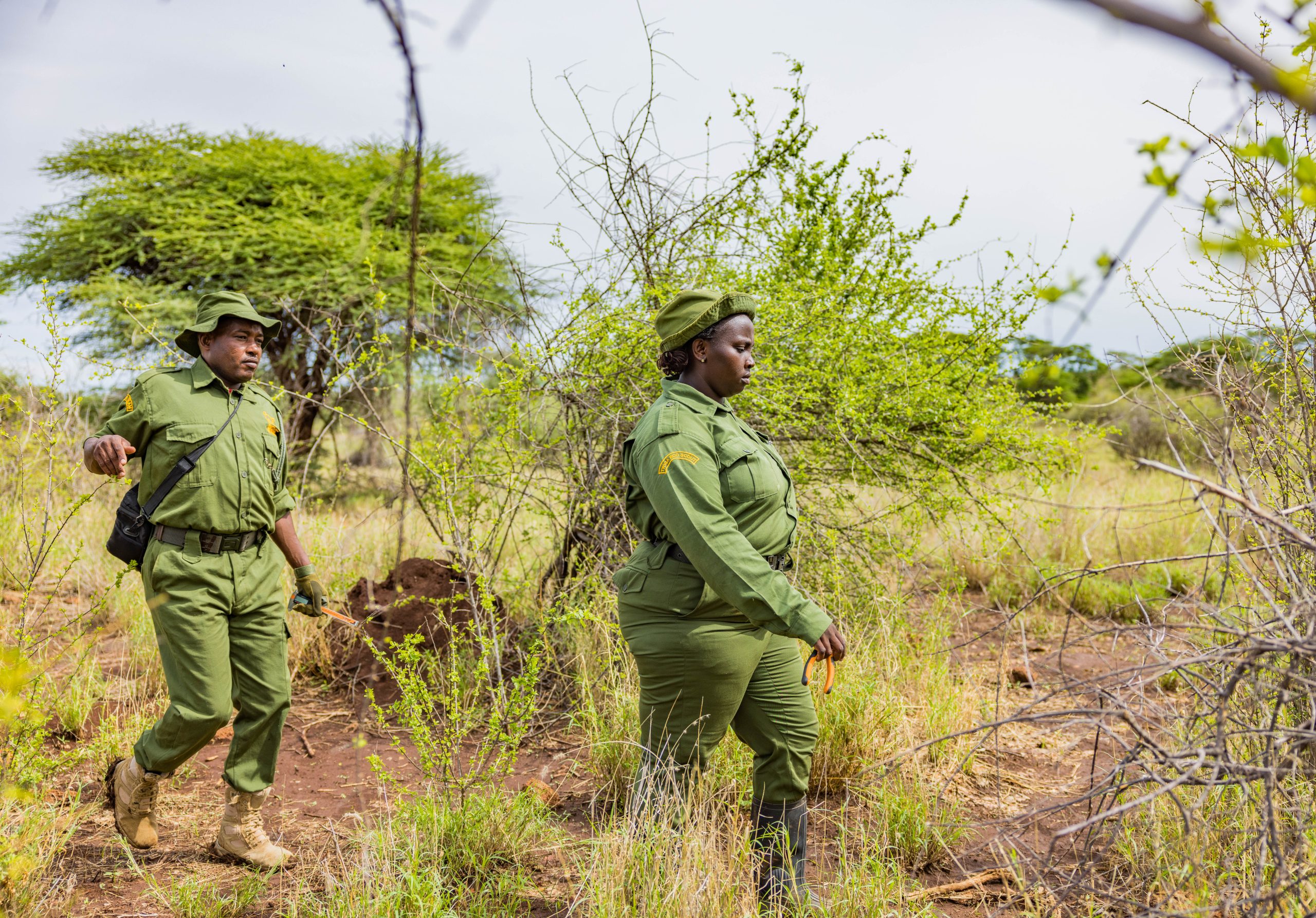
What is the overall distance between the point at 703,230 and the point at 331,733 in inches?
133

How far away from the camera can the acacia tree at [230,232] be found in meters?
13.8

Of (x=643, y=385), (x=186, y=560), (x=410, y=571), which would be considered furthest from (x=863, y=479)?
(x=186, y=560)

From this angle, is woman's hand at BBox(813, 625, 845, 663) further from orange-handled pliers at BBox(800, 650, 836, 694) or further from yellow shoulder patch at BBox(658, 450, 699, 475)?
yellow shoulder patch at BBox(658, 450, 699, 475)

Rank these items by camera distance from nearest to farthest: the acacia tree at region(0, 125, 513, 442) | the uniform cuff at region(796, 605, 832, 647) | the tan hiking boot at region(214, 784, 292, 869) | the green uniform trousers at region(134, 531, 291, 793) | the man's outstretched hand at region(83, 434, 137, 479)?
the uniform cuff at region(796, 605, 832, 647) → the man's outstretched hand at region(83, 434, 137, 479) → the green uniform trousers at region(134, 531, 291, 793) → the tan hiking boot at region(214, 784, 292, 869) → the acacia tree at region(0, 125, 513, 442)

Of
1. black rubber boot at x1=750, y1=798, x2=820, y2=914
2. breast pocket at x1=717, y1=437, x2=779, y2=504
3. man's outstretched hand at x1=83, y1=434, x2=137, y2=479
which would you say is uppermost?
breast pocket at x1=717, y1=437, x2=779, y2=504

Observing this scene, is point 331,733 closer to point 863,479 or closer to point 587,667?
point 587,667

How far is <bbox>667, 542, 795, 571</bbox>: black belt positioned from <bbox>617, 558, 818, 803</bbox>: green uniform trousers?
0.8 inches

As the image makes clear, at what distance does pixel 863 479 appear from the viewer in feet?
18.1

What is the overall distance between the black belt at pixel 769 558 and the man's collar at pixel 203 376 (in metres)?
1.83

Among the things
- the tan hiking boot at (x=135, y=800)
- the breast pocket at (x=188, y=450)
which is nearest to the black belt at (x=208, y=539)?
the breast pocket at (x=188, y=450)

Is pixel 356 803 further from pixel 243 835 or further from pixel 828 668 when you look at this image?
pixel 828 668

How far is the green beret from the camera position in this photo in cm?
296

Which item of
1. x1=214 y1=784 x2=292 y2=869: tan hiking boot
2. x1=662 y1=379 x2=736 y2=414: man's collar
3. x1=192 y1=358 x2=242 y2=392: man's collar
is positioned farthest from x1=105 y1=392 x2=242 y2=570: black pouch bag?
x1=662 y1=379 x2=736 y2=414: man's collar

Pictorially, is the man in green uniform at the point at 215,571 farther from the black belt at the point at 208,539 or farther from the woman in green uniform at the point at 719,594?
the woman in green uniform at the point at 719,594
